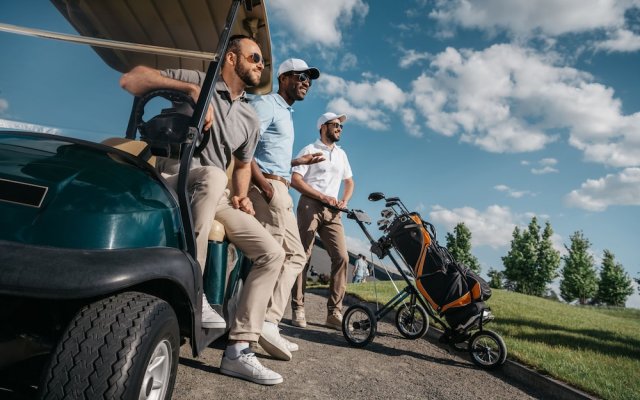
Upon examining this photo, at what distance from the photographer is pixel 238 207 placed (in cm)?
320

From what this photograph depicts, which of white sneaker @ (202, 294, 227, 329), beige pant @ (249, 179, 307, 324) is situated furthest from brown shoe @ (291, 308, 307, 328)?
white sneaker @ (202, 294, 227, 329)

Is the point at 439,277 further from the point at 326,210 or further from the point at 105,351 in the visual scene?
the point at 105,351

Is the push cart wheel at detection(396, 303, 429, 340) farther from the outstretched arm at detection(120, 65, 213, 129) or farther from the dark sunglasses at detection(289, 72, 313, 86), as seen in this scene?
the outstretched arm at detection(120, 65, 213, 129)

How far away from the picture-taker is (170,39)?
2.34 m

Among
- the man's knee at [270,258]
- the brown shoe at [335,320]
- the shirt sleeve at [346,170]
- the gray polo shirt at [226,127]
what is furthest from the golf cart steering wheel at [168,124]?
the shirt sleeve at [346,170]

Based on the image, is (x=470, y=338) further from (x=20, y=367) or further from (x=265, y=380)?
(x=20, y=367)

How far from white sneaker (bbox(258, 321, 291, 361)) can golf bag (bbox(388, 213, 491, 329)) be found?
1.77 meters

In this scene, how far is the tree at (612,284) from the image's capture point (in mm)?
40188

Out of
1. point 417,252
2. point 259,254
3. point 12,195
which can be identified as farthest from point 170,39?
point 417,252

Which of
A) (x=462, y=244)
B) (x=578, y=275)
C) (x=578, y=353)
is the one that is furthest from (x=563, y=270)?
(x=578, y=353)

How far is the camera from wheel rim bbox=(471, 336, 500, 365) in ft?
14.7

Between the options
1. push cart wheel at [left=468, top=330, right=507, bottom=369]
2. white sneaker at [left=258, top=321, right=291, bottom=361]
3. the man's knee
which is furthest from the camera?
push cart wheel at [left=468, top=330, right=507, bottom=369]

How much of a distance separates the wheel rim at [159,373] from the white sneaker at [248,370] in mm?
1168

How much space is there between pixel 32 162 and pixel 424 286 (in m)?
3.94
